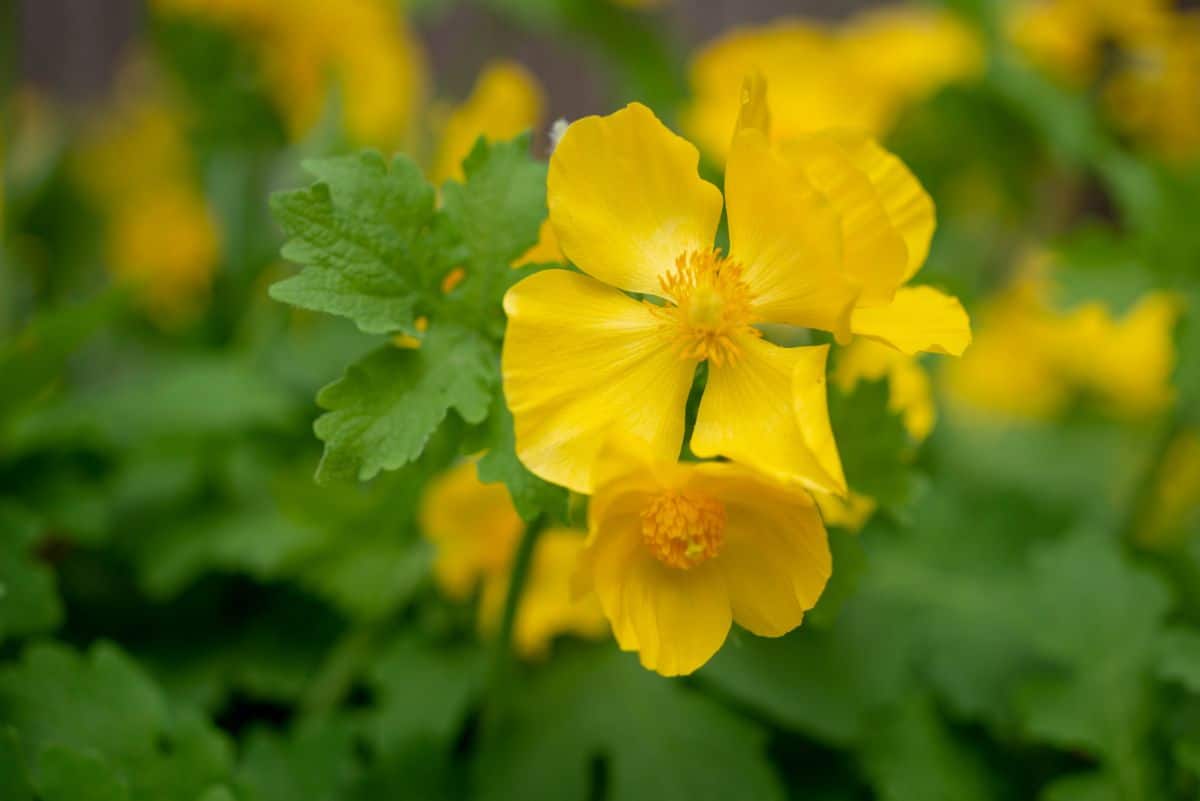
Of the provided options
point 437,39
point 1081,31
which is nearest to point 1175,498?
point 1081,31

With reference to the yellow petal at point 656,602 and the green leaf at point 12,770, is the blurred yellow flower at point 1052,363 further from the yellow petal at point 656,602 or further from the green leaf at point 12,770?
the green leaf at point 12,770

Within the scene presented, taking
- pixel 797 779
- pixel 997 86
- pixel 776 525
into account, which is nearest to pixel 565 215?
pixel 776 525

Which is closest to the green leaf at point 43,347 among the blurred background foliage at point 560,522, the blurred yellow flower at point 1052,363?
the blurred background foliage at point 560,522

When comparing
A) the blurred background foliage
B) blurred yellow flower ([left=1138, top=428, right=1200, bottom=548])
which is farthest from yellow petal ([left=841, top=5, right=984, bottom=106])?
blurred yellow flower ([left=1138, top=428, right=1200, bottom=548])

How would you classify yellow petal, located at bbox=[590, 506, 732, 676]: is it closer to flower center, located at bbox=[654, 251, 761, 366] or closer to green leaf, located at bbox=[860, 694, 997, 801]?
flower center, located at bbox=[654, 251, 761, 366]

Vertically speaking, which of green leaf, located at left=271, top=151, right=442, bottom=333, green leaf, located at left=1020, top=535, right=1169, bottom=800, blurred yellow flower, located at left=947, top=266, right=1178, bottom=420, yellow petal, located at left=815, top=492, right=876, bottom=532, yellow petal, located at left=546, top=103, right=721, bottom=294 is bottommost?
blurred yellow flower, located at left=947, top=266, right=1178, bottom=420
